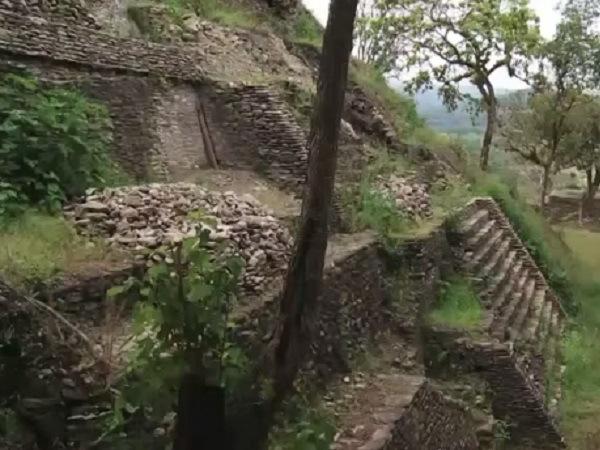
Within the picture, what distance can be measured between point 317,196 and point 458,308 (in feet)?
19.2

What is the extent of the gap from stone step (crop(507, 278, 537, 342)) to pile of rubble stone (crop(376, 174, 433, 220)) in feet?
5.79

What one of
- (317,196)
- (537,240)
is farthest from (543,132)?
(317,196)

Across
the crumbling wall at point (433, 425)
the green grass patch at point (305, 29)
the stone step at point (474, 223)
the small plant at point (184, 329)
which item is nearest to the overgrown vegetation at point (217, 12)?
the green grass patch at point (305, 29)

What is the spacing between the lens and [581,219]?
88.7 ft

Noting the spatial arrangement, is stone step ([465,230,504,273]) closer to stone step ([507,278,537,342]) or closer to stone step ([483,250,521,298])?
stone step ([483,250,521,298])

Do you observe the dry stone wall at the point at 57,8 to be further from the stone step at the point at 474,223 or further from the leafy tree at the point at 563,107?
the leafy tree at the point at 563,107

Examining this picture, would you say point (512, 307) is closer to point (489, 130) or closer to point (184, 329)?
point (184, 329)

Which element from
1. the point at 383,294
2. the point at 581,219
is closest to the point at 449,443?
the point at 383,294

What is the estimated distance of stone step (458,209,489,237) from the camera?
455 inches

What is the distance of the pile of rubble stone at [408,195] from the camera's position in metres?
11.2

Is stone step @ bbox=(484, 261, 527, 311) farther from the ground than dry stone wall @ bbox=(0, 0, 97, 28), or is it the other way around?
dry stone wall @ bbox=(0, 0, 97, 28)

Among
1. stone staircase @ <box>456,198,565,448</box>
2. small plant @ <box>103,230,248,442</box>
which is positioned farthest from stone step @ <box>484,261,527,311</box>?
small plant @ <box>103,230,248,442</box>

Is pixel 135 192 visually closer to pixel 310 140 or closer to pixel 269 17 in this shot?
Answer: pixel 310 140

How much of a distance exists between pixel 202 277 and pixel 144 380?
1.72ft
